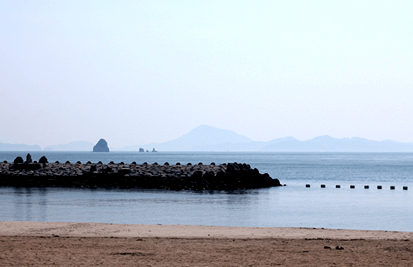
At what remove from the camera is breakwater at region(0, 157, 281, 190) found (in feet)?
143

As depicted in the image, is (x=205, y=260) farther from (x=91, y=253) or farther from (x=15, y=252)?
(x=15, y=252)

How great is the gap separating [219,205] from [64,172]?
25176mm

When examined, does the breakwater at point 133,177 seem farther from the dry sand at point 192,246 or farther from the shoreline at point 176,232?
the dry sand at point 192,246

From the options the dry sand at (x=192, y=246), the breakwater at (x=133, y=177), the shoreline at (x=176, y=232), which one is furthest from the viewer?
the breakwater at (x=133, y=177)

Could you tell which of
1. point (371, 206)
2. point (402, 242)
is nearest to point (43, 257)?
point (402, 242)

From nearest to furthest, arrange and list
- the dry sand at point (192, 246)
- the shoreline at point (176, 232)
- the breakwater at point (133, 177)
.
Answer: the dry sand at point (192, 246)
the shoreline at point (176, 232)
the breakwater at point (133, 177)

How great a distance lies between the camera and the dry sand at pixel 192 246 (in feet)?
36.8

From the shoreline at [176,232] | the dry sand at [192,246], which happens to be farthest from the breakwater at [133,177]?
the dry sand at [192,246]

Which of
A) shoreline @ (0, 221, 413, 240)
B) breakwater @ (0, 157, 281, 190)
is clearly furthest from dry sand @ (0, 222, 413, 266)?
breakwater @ (0, 157, 281, 190)

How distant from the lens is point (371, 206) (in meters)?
31.0

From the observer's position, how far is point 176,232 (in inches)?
656

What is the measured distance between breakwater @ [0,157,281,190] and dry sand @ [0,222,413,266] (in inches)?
962

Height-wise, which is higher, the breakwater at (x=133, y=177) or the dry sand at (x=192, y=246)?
the breakwater at (x=133, y=177)

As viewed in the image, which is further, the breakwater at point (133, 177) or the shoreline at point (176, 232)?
the breakwater at point (133, 177)
